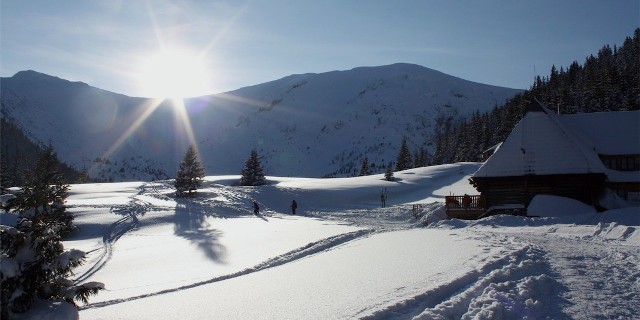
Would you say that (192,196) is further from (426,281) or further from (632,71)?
(632,71)

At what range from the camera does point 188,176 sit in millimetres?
41062

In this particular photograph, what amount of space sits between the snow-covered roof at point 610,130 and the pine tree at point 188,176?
30.5 m

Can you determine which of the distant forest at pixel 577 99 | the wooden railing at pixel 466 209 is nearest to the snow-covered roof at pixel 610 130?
the wooden railing at pixel 466 209

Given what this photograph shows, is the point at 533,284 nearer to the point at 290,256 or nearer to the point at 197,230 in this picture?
the point at 290,256

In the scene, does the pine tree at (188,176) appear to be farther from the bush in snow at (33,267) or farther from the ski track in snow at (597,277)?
the bush in snow at (33,267)

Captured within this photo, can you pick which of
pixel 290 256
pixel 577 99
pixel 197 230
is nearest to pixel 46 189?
pixel 197 230

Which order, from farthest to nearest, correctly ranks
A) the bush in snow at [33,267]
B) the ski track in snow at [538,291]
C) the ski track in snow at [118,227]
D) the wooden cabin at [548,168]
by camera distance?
the wooden cabin at [548,168]
the ski track in snow at [118,227]
the ski track in snow at [538,291]
the bush in snow at [33,267]

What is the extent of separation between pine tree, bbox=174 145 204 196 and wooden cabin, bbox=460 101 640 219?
23.9m

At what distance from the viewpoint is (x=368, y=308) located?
615 centimetres

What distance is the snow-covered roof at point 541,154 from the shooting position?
82.7 ft

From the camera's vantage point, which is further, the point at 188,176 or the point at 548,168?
the point at 188,176

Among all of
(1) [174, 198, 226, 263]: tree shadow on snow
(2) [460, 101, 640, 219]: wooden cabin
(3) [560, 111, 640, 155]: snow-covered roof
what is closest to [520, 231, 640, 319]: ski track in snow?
(1) [174, 198, 226, 263]: tree shadow on snow

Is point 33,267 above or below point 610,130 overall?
below

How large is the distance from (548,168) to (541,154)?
3.61 feet
